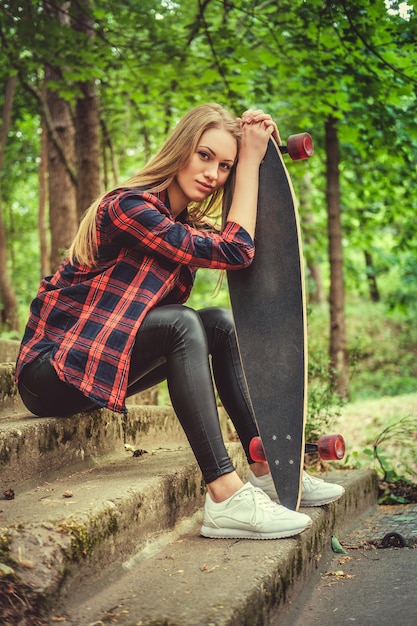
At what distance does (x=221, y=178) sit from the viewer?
2299 mm

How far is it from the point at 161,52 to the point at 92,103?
65cm

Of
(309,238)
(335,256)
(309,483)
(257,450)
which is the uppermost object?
(309,238)

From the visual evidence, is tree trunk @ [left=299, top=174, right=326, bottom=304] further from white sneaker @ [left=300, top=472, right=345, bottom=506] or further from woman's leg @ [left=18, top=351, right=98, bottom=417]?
woman's leg @ [left=18, top=351, right=98, bottom=417]

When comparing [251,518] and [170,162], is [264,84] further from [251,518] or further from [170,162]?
[251,518]

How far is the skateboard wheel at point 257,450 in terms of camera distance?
7.01 feet

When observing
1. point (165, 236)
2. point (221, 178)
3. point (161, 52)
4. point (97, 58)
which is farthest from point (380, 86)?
point (165, 236)

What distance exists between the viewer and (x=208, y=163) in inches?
89.3

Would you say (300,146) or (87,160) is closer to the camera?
(300,146)

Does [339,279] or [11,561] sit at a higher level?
[339,279]

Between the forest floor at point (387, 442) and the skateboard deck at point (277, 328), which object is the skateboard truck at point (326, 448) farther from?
the forest floor at point (387, 442)

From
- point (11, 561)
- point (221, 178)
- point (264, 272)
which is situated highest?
point (221, 178)

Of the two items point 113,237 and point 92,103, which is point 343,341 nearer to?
point 92,103

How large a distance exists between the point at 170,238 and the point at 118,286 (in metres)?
0.23

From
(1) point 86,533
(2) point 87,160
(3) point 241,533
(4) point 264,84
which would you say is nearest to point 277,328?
(3) point 241,533
